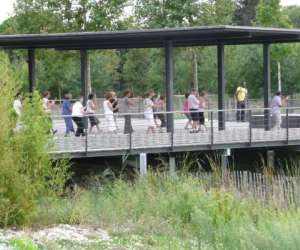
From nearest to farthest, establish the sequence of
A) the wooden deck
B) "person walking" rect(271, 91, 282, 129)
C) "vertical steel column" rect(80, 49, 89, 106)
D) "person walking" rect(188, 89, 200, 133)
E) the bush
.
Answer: the bush → the wooden deck → "person walking" rect(188, 89, 200, 133) → "person walking" rect(271, 91, 282, 129) → "vertical steel column" rect(80, 49, 89, 106)

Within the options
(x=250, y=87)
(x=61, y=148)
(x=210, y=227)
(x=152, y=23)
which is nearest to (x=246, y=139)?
(x=61, y=148)

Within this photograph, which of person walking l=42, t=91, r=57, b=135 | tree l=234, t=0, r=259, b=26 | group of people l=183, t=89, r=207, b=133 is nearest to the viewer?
person walking l=42, t=91, r=57, b=135

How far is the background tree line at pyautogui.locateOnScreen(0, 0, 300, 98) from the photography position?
3531 cm

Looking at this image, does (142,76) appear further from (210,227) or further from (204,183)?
(210,227)

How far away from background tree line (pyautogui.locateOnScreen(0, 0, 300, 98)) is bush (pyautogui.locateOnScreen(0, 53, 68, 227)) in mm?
11165

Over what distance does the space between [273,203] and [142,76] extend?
40.1 metres

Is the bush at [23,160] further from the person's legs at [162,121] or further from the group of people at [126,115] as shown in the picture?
the person's legs at [162,121]

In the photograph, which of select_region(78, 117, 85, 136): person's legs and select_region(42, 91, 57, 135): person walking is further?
select_region(78, 117, 85, 136): person's legs

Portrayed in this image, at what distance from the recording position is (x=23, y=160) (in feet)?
42.1

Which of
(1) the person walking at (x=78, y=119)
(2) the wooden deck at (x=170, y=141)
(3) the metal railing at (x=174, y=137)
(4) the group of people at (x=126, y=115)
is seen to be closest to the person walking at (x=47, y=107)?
(4) the group of people at (x=126, y=115)

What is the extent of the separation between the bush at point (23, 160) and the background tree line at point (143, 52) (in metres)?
11.2

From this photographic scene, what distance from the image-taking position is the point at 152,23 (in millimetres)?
37375

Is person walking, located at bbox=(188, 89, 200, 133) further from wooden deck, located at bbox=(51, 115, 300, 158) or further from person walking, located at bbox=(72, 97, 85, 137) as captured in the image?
person walking, located at bbox=(72, 97, 85, 137)

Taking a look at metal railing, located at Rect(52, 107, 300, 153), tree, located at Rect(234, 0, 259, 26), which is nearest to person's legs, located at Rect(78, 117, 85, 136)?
metal railing, located at Rect(52, 107, 300, 153)
